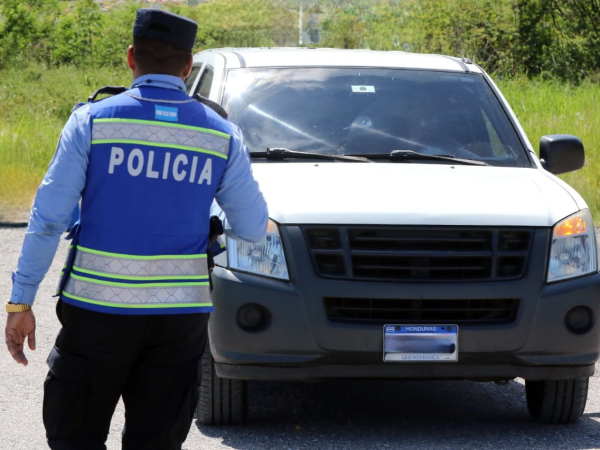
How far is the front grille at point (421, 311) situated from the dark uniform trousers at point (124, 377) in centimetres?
148

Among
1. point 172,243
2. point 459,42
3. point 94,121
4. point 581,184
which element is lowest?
point 459,42

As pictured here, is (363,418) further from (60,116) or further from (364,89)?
(60,116)

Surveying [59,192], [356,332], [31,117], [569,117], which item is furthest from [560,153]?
[31,117]

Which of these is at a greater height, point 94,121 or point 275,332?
point 94,121

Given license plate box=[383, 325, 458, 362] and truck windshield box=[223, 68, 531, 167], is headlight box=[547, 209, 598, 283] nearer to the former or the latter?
license plate box=[383, 325, 458, 362]

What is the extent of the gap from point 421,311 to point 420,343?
0.14 meters

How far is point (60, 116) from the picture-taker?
2034cm

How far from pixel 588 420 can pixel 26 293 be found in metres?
3.26

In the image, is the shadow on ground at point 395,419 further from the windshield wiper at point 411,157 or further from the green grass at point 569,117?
the green grass at point 569,117

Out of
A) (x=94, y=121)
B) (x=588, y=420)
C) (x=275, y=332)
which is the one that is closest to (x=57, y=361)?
(x=94, y=121)

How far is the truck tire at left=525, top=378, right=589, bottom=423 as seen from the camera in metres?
5.23

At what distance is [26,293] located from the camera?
319 centimetres

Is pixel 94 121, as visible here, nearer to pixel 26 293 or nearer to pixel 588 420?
pixel 26 293

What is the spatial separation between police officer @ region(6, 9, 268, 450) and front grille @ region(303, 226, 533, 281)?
4.89 ft
